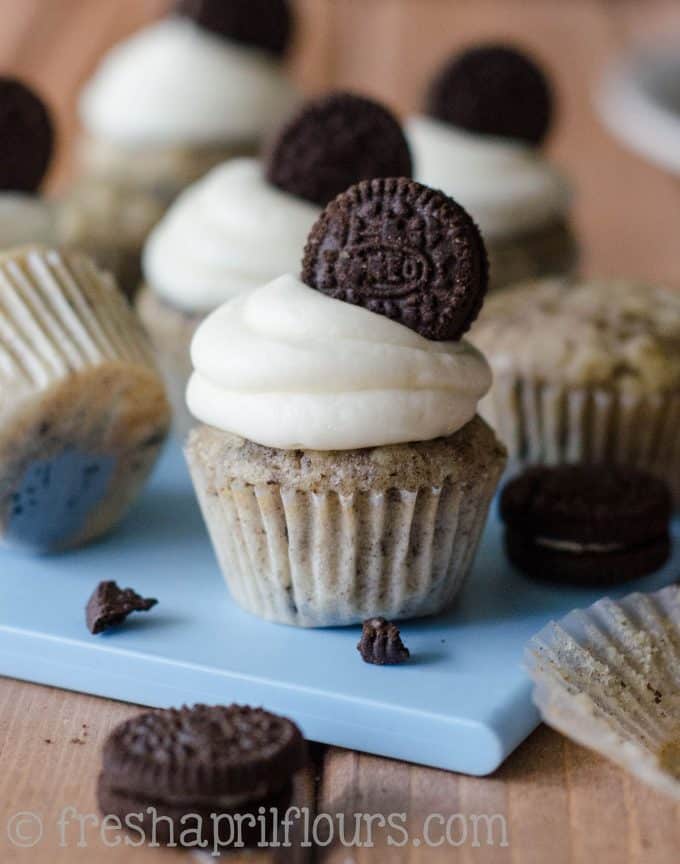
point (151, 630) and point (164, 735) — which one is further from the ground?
point (164, 735)

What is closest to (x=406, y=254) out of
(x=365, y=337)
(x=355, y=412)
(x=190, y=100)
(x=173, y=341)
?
(x=365, y=337)

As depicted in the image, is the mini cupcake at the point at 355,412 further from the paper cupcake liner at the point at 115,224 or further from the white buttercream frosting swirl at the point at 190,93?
the white buttercream frosting swirl at the point at 190,93

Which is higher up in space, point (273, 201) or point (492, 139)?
point (273, 201)

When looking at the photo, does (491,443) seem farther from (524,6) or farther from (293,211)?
(524,6)

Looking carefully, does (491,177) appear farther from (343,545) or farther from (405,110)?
(405,110)

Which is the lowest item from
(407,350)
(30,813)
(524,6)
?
(524,6)

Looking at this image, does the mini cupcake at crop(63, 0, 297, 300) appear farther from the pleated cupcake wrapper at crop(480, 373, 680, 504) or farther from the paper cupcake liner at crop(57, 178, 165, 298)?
the pleated cupcake wrapper at crop(480, 373, 680, 504)

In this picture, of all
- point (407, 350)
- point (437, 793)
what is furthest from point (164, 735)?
point (407, 350)
